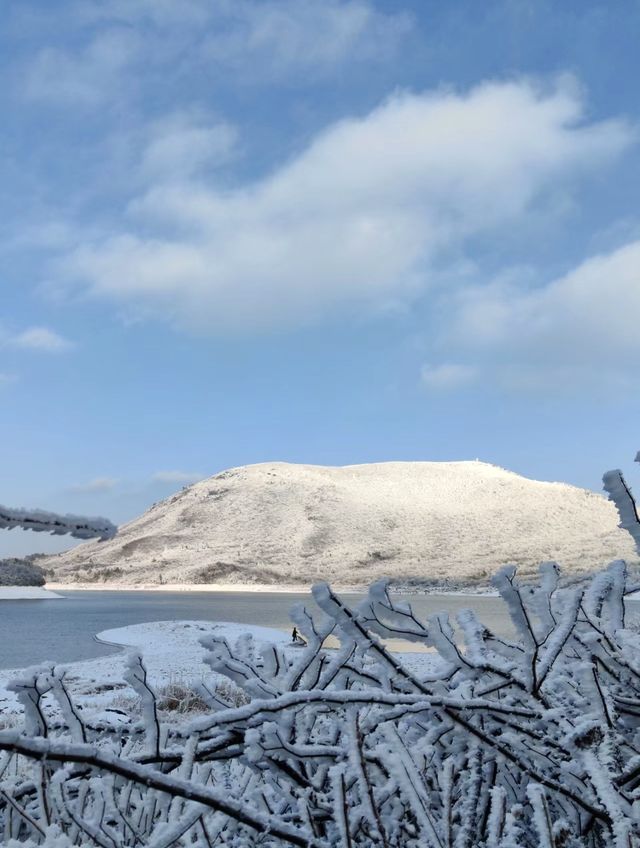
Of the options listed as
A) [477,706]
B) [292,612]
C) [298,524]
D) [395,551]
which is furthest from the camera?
[298,524]

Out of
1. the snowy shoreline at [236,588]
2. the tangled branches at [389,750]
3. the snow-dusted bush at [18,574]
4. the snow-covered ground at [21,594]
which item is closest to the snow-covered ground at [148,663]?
the tangled branches at [389,750]

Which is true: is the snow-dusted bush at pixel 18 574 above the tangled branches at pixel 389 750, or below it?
below

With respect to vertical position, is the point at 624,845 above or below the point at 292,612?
below

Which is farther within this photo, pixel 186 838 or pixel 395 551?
pixel 395 551

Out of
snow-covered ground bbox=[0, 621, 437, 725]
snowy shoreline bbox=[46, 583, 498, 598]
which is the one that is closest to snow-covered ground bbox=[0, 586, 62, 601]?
snowy shoreline bbox=[46, 583, 498, 598]

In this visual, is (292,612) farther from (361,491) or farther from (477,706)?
(361,491)

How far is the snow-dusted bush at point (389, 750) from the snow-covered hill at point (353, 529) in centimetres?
→ 7622

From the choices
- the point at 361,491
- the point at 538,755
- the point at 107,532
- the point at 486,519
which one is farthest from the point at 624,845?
the point at 361,491

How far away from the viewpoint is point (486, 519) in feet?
317

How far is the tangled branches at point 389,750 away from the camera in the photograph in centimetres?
88

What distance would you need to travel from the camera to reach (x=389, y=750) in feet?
3.16

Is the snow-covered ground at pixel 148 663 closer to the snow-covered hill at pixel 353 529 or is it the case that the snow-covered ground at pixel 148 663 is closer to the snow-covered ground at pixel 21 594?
the snow-covered ground at pixel 21 594

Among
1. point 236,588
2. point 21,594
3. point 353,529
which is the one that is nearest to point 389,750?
point 21,594

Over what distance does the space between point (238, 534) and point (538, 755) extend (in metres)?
99.6
